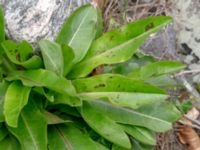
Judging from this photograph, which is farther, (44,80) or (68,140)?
(68,140)

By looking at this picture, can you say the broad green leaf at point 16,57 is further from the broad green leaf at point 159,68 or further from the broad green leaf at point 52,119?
the broad green leaf at point 159,68

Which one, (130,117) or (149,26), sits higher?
(149,26)

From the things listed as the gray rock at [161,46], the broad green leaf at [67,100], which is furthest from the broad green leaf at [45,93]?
the gray rock at [161,46]

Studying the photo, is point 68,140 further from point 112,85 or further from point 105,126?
point 112,85

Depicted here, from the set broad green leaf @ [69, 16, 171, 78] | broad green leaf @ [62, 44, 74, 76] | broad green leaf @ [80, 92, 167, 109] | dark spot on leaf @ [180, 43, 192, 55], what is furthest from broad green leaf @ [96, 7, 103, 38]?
dark spot on leaf @ [180, 43, 192, 55]

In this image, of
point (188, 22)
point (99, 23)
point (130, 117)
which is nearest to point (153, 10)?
point (188, 22)

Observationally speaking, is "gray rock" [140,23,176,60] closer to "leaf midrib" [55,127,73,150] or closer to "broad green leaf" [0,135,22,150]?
"leaf midrib" [55,127,73,150]

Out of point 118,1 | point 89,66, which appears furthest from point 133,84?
point 118,1
